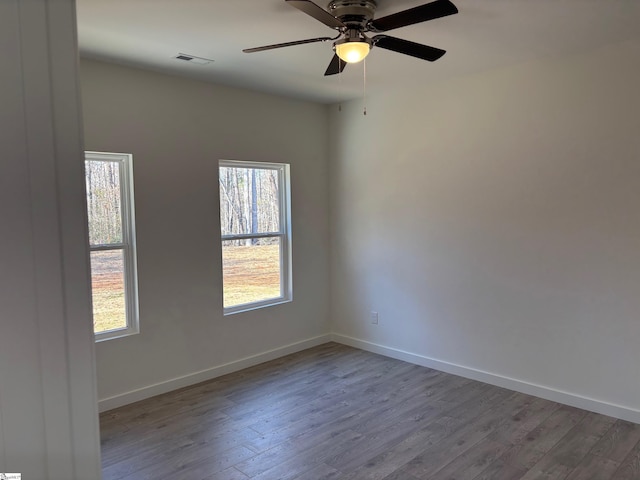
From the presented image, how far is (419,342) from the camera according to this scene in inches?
171

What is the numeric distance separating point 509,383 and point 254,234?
264 centimetres

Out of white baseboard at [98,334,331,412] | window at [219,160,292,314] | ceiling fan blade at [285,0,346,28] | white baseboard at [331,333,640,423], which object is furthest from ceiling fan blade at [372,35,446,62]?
white baseboard at [98,334,331,412]

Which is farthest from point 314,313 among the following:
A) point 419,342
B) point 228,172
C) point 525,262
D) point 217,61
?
point 217,61

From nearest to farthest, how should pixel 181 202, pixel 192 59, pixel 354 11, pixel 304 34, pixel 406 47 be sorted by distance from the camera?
pixel 354 11 < pixel 406 47 < pixel 304 34 < pixel 192 59 < pixel 181 202

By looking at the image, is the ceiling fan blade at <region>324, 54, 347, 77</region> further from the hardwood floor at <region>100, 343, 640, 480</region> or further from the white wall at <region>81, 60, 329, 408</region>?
the hardwood floor at <region>100, 343, 640, 480</region>

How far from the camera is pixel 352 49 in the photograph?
2369mm

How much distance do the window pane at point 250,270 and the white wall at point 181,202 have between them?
160mm

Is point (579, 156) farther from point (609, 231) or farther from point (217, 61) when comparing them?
point (217, 61)

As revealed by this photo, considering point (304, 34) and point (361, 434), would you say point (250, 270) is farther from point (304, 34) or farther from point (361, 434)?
point (304, 34)

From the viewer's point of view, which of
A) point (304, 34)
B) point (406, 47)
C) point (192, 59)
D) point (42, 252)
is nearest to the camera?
point (42, 252)

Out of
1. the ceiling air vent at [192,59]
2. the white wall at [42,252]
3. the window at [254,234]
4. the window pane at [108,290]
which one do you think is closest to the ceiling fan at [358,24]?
the ceiling air vent at [192,59]

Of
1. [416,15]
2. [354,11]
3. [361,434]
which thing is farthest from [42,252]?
[361,434]

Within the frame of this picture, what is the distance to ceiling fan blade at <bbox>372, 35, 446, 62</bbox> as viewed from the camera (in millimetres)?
2412

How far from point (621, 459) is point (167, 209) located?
3.57 meters
